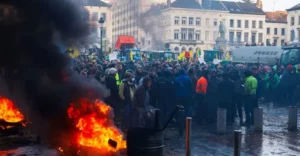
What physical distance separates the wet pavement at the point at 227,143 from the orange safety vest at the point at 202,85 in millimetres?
1177

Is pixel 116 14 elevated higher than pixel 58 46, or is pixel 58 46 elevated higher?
pixel 116 14

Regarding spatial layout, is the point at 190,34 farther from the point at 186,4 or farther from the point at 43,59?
the point at 43,59

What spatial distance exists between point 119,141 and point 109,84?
3897 millimetres

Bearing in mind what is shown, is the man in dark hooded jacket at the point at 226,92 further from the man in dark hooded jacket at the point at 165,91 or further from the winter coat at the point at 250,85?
the man in dark hooded jacket at the point at 165,91

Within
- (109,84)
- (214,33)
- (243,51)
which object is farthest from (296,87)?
(214,33)

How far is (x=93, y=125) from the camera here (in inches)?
343

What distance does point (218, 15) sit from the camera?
8425 cm

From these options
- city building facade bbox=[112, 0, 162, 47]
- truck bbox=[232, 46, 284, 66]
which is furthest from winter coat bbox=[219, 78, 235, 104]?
city building facade bbox=[112, 0, 162, 47]

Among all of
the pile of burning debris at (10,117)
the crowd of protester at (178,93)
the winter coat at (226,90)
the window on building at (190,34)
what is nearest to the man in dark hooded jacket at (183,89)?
the crowd of protester at (178,93)

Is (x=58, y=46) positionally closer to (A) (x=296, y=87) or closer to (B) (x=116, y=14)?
(A) (x=296, y=87)

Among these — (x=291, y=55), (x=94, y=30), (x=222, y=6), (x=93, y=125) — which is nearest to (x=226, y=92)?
(x=94, y=30)

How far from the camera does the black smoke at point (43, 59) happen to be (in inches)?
360

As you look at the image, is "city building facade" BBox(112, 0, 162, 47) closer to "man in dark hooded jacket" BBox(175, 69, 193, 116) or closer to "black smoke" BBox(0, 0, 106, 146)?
"man in dark hooded jacket" BBox(175, 69, 193, 116)

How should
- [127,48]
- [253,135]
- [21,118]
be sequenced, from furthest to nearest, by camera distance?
1. [127,48]
2. [253,135]
3. [21,118]
